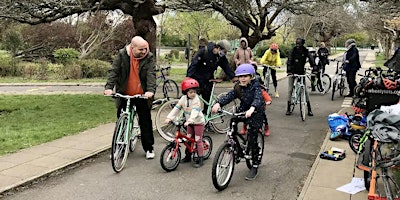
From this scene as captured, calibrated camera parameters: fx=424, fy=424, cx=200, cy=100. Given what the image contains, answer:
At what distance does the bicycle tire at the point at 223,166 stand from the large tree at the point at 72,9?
6.51 metres

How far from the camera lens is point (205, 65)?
7984mm

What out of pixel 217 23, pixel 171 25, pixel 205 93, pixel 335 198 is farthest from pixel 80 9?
pixel 171 25

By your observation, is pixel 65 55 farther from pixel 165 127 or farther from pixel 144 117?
pixel 144 117

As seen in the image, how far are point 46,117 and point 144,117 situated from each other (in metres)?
4.99

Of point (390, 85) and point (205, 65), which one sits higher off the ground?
point (205, 65)

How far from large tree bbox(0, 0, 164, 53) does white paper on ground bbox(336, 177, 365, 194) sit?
284 inches

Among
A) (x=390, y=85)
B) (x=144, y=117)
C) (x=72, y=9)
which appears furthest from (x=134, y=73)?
(x=72, y=9)

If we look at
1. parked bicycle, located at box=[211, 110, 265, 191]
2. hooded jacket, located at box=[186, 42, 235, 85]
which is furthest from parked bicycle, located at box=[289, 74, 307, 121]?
parked bicycle, located at box=[211, 110, 265, 191]

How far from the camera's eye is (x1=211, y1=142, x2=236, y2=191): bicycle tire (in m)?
4.87

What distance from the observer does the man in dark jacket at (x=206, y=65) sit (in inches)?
313

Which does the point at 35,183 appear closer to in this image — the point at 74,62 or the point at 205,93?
the point at 205,93

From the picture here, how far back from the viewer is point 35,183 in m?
5.34

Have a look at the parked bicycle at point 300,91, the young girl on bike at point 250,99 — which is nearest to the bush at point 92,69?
the parked bicycle at point 300,91

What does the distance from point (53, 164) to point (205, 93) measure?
3191 mm
